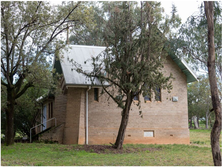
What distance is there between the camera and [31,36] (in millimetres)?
15242

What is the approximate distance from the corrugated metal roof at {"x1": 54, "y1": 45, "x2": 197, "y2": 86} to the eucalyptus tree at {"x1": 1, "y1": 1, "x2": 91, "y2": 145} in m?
1.26

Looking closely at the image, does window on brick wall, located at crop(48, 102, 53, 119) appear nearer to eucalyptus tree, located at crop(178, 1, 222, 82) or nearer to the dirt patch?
the dirt patch

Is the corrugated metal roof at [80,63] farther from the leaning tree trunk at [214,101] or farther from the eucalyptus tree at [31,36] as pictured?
the leaning tree trunk at [214,101]

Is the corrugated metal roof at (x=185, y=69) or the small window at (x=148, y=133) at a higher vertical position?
the corrugated metal roof at (x=185, y=69)

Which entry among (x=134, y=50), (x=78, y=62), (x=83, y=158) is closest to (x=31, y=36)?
(x=78, y=62)

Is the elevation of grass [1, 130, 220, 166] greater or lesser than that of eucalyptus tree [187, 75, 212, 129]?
lesser

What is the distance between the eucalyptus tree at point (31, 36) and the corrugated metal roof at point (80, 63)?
1.26 m

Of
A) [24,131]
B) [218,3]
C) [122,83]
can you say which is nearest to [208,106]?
[24,131]

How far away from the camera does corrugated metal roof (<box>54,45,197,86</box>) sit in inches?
639

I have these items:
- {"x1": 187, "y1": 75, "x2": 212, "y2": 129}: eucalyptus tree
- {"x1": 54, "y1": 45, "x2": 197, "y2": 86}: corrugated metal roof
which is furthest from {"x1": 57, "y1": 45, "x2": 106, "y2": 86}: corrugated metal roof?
{"x1": 187, "y1": 75, "x2": 212, "y2": 129}: eucalyptus tree

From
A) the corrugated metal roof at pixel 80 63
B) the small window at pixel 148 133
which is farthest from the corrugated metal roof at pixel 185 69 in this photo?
the small window at pixel 148 133

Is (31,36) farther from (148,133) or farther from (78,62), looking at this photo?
(148,133)

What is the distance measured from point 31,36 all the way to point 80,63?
370 centimetres

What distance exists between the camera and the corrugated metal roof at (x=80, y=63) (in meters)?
16.2
